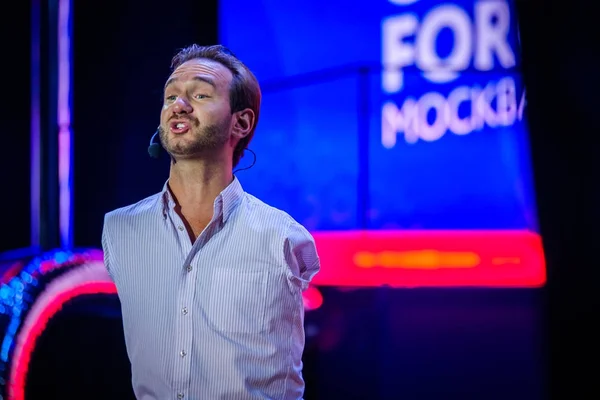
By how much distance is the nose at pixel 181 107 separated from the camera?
5.24 feet

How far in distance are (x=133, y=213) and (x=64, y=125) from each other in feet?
7.32

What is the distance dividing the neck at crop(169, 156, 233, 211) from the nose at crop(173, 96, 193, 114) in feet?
0.40

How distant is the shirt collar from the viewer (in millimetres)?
1612

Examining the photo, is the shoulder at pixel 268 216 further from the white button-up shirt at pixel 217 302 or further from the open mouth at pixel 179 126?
the open mouth at pixel 179 126

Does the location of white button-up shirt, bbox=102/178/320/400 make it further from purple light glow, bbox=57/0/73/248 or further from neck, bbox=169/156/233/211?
purple light glow, bbox=57/0/73/248

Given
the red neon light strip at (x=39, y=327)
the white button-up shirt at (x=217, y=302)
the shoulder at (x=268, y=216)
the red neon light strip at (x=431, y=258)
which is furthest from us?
the red neon light strip at (x=431, y=258)

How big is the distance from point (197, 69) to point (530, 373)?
2.38m

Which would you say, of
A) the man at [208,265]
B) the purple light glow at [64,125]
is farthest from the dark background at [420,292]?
the man at [208,265]

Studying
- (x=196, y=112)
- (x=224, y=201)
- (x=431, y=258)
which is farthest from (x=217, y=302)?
(x=431, y=258)

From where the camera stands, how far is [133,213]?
1.70 meters

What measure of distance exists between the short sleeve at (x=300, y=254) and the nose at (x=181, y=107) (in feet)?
1.19

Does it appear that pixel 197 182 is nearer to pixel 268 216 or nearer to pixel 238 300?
pixel 268 216

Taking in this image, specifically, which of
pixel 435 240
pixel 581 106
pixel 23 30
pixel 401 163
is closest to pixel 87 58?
pixel 23 30

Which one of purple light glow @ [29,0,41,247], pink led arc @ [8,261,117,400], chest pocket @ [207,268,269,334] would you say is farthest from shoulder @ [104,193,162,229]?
purple light glow @ [29,0,41,247]
